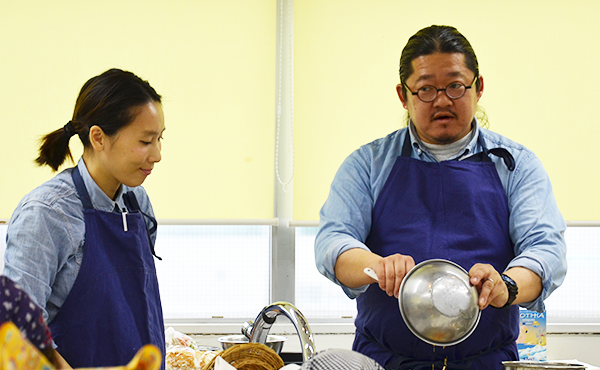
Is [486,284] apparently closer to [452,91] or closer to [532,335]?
[452,91]

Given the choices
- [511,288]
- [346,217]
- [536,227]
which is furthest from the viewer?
[346,217]

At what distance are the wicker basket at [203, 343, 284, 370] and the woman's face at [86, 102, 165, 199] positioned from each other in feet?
2.13

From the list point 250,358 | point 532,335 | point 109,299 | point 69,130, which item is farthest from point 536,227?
point 532,335

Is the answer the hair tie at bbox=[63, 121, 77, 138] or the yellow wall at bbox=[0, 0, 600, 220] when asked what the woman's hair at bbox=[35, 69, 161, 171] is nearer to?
the hair tie at bbox=[63, 121, 77, 138]

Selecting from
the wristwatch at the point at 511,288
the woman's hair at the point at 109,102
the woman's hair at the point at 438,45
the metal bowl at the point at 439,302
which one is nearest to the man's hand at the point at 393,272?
the metal bowl at the point at 439,302

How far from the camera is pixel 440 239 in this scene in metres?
1.30

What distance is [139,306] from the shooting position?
1.37 metres

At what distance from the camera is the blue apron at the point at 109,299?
4.03ft

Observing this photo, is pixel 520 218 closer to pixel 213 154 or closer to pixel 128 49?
pixel 213 154

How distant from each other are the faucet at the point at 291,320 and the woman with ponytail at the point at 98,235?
0.31 m

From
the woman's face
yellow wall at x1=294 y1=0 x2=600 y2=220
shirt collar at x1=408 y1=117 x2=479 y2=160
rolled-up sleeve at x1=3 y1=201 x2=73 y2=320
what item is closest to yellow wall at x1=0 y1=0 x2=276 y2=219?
yellow wall at x1=294 y1=0 x2=600 y2=220

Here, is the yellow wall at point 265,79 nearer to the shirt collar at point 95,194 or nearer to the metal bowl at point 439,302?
the shirt collar at point 95,194

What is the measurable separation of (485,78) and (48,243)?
94.7 inches

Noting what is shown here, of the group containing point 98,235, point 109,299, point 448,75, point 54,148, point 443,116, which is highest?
point 448,75
